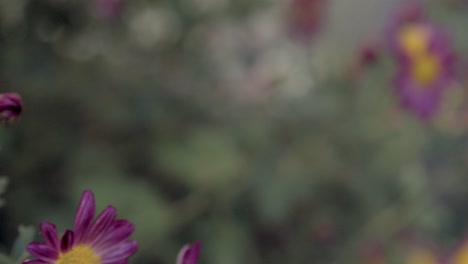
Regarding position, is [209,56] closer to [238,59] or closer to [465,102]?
[238,59]

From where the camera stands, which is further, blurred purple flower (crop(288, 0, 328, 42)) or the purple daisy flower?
blurred purple flower (crop(288, 0, 328, 42))

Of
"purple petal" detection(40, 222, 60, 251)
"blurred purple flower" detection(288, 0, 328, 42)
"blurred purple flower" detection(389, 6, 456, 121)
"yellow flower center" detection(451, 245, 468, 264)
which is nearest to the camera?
"purple petal" detection(40, 222, 60, 251)

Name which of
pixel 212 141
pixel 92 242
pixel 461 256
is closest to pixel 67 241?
pixel 92 242

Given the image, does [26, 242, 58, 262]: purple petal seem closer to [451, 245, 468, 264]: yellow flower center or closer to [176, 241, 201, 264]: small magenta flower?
[176, 241, 201, 264]: small magenta flower

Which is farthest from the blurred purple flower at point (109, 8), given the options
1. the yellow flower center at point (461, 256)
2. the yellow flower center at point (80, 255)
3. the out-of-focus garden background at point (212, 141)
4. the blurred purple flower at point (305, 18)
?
the yellow flower center at point (80, 255)

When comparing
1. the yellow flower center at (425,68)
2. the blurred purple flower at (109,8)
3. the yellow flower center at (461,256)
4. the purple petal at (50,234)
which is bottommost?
the purple petal at (50,234)

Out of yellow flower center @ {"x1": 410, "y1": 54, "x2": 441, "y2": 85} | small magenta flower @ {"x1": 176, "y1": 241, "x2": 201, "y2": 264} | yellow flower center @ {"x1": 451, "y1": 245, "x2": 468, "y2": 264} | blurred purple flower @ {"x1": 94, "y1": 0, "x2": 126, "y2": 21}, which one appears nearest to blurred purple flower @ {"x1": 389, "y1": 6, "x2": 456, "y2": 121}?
yellow flower center @ {"x1": 410, "y1": 54, "x2": 441, "y2": 85}

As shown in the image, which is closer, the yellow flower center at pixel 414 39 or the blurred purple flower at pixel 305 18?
the yellow flower center at pixel 414 39

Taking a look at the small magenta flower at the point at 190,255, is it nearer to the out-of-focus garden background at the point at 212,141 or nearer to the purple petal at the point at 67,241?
the purple petal at the point at 67,241
